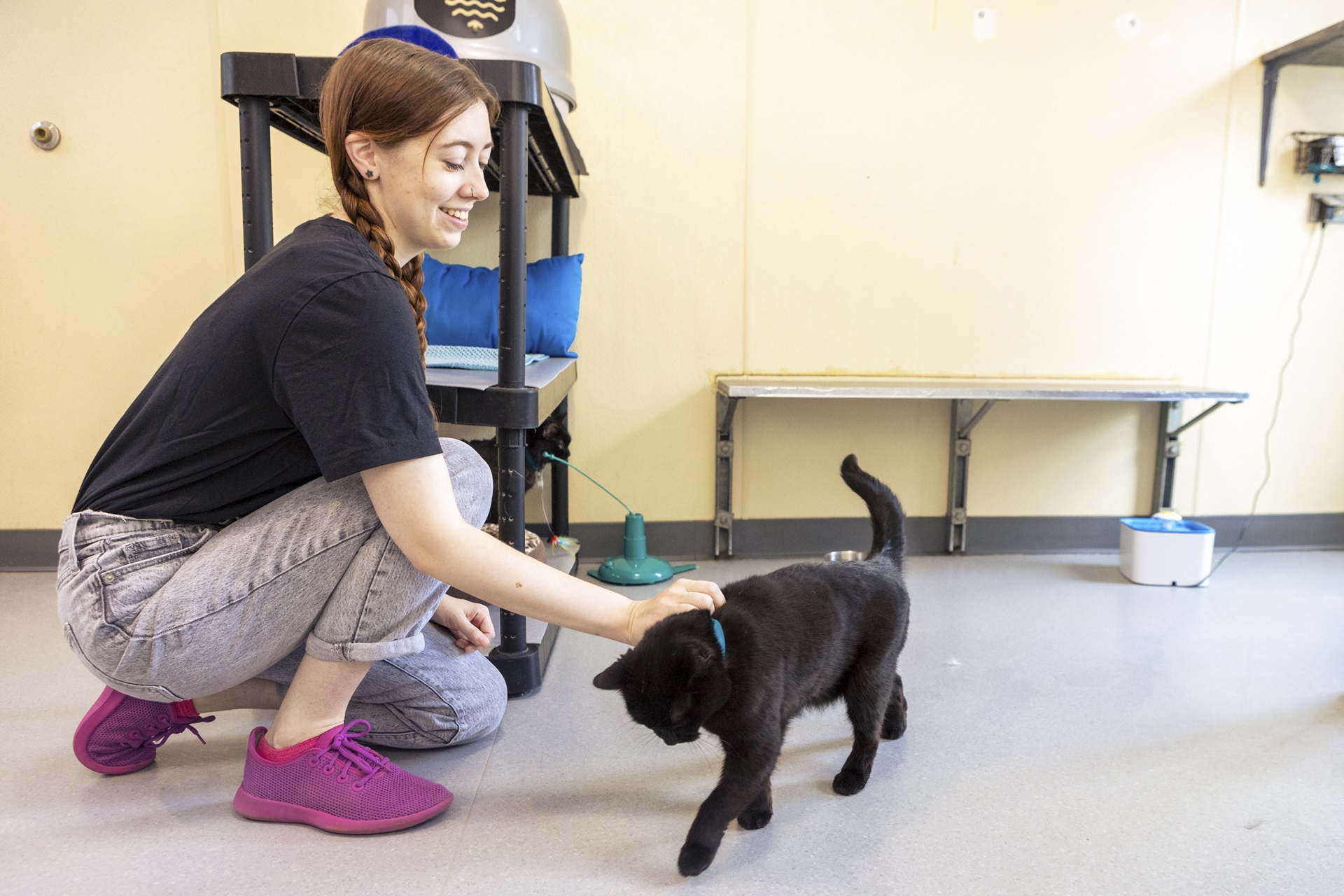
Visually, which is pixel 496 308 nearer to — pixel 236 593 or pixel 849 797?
pixel 236 593

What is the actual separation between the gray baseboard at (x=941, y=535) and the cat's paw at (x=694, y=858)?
149cm

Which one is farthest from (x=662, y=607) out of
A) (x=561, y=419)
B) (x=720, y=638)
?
(x=561, y=419)

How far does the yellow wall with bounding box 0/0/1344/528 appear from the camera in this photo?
7.30ft

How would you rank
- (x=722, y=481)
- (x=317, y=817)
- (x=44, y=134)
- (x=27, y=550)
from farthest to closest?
(x=722, y=481), (x=27, y=550), (x=44, y=134), (x=317, y=817)

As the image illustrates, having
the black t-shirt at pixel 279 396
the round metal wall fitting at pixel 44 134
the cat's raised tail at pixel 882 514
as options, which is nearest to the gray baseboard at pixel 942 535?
the cat's raised tail at pixel 882 514

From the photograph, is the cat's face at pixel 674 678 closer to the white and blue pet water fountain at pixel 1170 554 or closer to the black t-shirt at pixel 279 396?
the black t-shirt at pixel 279 396

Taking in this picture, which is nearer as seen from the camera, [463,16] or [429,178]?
[429,178]

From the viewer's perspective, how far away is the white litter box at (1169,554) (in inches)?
86.5

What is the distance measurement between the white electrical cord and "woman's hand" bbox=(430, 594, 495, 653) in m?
2.18

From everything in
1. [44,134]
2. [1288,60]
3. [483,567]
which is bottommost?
[483,567]

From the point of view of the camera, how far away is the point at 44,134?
2.18 metres

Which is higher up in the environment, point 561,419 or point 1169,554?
point 561,419

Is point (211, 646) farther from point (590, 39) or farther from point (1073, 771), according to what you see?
point (590, 39)

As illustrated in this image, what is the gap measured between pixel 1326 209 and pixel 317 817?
3.02 m
